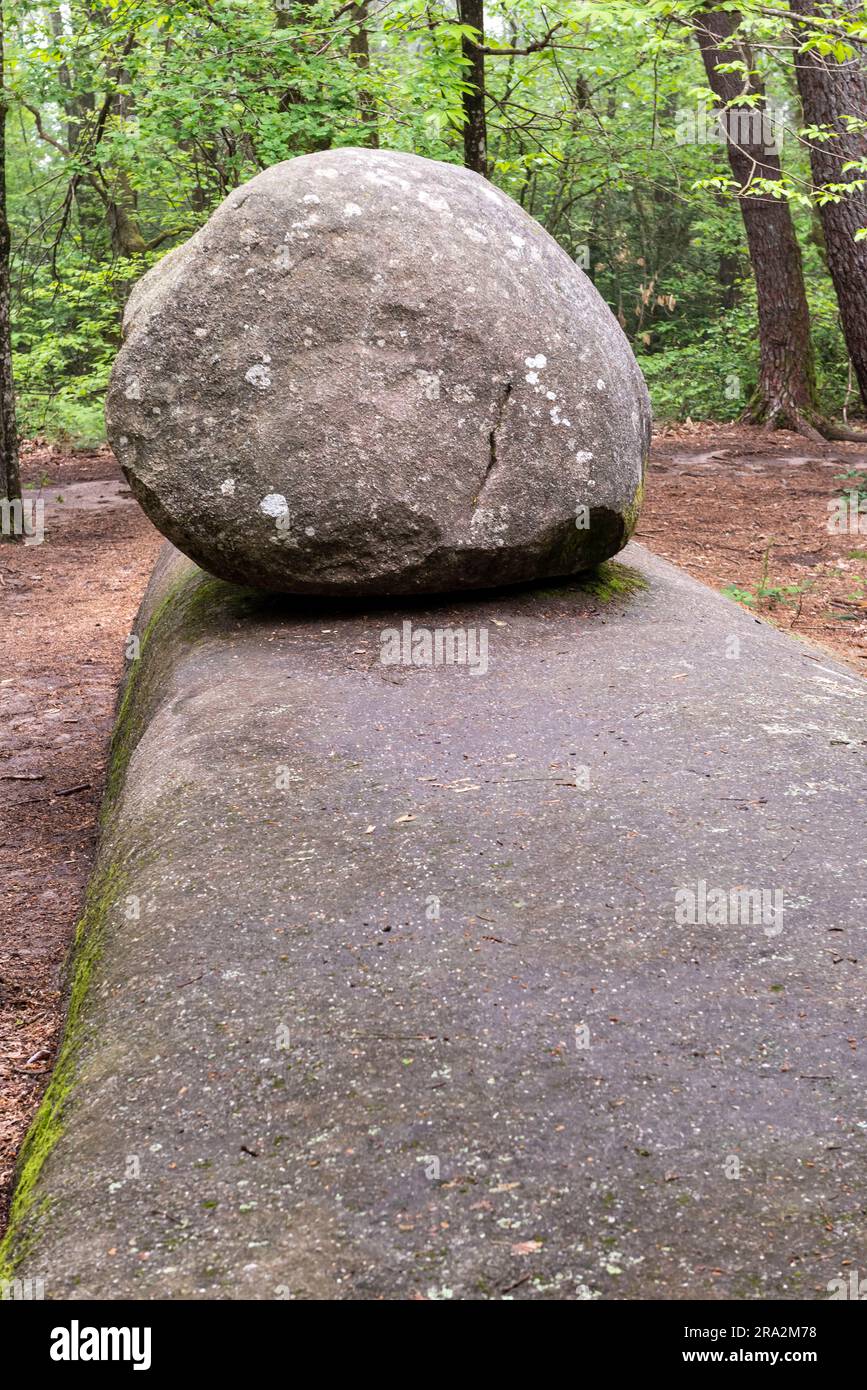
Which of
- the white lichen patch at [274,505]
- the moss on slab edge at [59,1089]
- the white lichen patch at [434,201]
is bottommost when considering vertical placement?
the moss on slab edge at [59,1089]

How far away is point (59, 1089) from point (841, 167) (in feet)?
29.3

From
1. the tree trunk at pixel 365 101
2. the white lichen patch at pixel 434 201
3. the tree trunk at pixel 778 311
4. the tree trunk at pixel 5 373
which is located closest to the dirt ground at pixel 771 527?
the tree trunk at pixel 778 311

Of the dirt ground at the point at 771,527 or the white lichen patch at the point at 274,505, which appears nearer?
→ the white lichen patch at the point at 274,505

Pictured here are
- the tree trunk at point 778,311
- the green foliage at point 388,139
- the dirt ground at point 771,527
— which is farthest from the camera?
the tree trunk at point 778,311

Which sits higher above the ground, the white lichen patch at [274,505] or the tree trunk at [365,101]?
the tree trunk at [365,101]

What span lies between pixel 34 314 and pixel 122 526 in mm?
10296

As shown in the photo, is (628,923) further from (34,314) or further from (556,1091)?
(34,314)

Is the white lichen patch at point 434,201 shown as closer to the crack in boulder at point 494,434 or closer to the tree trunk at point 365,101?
the crack in boulder at point 494,434

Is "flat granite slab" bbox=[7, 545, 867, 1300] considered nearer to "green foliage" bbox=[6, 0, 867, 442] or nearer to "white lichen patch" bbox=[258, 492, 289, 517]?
"white lichen patch" bbox=[258, 492, 289, 517]

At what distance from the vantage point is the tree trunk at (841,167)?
8844 mm

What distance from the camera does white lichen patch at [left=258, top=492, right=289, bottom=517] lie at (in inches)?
196

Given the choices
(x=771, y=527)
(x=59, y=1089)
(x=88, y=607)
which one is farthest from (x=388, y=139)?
(x=59, y=1089)

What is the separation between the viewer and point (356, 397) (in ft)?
16.4

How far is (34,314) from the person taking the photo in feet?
64.6
